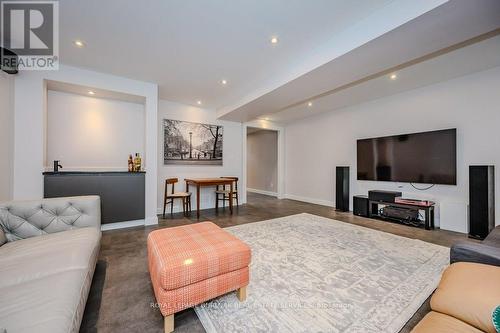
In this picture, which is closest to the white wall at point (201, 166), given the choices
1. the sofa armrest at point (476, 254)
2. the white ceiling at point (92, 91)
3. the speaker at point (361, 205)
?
the white ceiling at point (92, 91)

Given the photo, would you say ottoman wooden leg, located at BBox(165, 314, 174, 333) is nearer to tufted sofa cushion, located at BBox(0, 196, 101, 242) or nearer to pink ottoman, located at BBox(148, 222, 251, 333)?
pink ottoman, located at BBox(148, 222, 251, 333)

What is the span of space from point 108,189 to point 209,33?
2888mm

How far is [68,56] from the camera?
9.22 ft

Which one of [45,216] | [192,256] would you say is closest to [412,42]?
[192,256]

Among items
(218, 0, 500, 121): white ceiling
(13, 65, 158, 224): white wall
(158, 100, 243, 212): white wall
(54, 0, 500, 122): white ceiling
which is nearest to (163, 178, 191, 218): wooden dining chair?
(158, 100, 243, 212): white wall

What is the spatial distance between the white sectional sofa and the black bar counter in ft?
3.94

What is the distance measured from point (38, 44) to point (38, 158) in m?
1.55

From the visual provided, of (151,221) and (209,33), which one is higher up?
(209,33)

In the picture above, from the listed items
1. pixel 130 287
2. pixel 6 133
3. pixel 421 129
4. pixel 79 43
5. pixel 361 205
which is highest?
pixel 79 43

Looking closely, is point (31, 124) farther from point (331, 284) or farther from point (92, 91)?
point (331, 284)

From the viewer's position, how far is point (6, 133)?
2631 millimetres

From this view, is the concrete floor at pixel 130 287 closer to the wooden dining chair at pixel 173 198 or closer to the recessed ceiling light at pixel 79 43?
the wooden dining chair at pixel 173 198

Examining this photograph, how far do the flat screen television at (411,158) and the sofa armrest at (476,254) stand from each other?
2.72 m

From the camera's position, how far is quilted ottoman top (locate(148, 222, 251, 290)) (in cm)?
126
